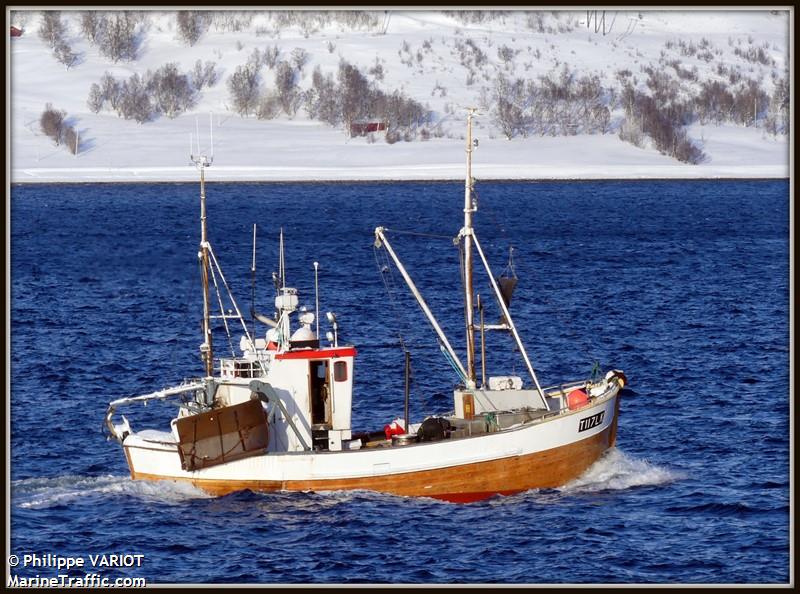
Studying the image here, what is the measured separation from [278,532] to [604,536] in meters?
9.51

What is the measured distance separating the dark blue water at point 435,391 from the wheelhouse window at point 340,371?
3740 mm

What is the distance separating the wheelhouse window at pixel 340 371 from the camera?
155 ft

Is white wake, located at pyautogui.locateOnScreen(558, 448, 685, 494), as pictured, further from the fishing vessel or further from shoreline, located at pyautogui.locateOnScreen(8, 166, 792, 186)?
Result: shoreline, located at pyautogui.locateOnScreen(8, 166, 792, 186)

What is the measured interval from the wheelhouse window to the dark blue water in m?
3.74

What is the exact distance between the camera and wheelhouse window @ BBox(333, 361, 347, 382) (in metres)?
47.3

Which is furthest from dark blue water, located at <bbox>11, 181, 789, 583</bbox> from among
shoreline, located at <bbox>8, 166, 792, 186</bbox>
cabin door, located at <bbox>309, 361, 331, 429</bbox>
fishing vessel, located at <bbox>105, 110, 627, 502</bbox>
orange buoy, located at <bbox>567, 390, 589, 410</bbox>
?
shoreline, located at <bbox>8, 166, 792, 186</bbox>

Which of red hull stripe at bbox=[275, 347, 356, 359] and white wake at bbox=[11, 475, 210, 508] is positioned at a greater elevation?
red hull stripe at bbox=[275, 347, 356, 359]

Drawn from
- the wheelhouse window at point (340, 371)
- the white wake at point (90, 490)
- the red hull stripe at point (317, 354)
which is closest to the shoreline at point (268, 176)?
the white wake at point (90, 490)

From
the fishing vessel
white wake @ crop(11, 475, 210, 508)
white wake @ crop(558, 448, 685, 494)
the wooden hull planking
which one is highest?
the fishing vessel

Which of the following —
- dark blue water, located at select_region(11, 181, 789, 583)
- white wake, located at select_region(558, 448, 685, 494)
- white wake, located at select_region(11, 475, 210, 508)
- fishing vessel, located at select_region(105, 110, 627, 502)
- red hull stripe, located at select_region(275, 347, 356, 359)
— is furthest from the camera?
white wake, located at select_region(558, 448, 685, 494)

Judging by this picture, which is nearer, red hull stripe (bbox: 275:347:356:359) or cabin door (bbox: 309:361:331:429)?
red hull stripe (bbox: 275:347:356:359)

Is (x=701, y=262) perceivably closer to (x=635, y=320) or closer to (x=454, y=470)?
(x=635, y=320)

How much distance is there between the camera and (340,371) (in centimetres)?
4741

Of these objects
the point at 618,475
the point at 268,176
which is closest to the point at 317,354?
the point at 618,475
